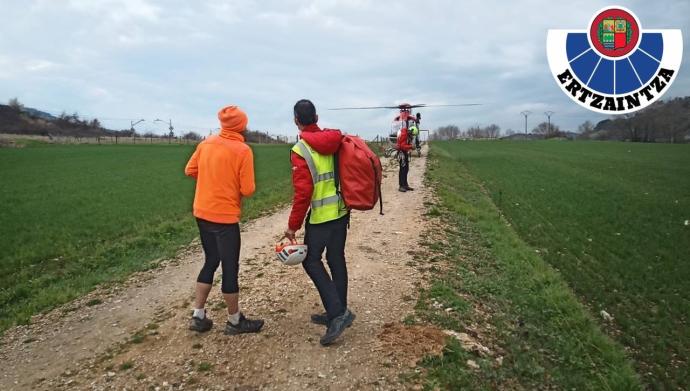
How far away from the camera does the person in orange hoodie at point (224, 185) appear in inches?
190

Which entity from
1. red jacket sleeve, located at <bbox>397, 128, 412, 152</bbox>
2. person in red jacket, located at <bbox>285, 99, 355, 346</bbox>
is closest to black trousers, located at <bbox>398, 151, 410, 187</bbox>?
red jacket sleeve, located at <bbox>397, 128, 412, 152</bbox>

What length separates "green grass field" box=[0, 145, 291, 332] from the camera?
27.3 ft

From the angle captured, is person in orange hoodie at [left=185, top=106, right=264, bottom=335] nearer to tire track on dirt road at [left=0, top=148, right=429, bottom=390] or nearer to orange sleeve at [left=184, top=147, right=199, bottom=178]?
orange sleeve at [left=184, top=147, right=199, bottom=178]

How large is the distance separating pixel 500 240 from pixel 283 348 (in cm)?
718

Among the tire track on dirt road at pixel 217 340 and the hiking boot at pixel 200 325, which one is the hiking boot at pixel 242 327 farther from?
the hiking boot at pixel 200 325

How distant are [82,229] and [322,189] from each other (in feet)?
35.5

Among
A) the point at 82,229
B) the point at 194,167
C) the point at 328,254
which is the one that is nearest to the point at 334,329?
the point at 328,254

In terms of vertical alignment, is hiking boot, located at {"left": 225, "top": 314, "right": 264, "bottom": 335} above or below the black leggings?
below

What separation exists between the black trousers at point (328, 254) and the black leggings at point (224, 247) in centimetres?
75

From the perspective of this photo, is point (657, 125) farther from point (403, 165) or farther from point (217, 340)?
point (217, 340)

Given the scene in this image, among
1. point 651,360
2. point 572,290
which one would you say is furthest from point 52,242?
point 651,360

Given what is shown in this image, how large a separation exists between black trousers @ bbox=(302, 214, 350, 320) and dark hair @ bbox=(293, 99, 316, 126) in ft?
3.43

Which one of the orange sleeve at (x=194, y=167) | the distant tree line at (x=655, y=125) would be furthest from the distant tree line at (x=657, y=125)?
the orange sleeve at (x=194, y=167)

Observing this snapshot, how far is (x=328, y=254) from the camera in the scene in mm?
5055
